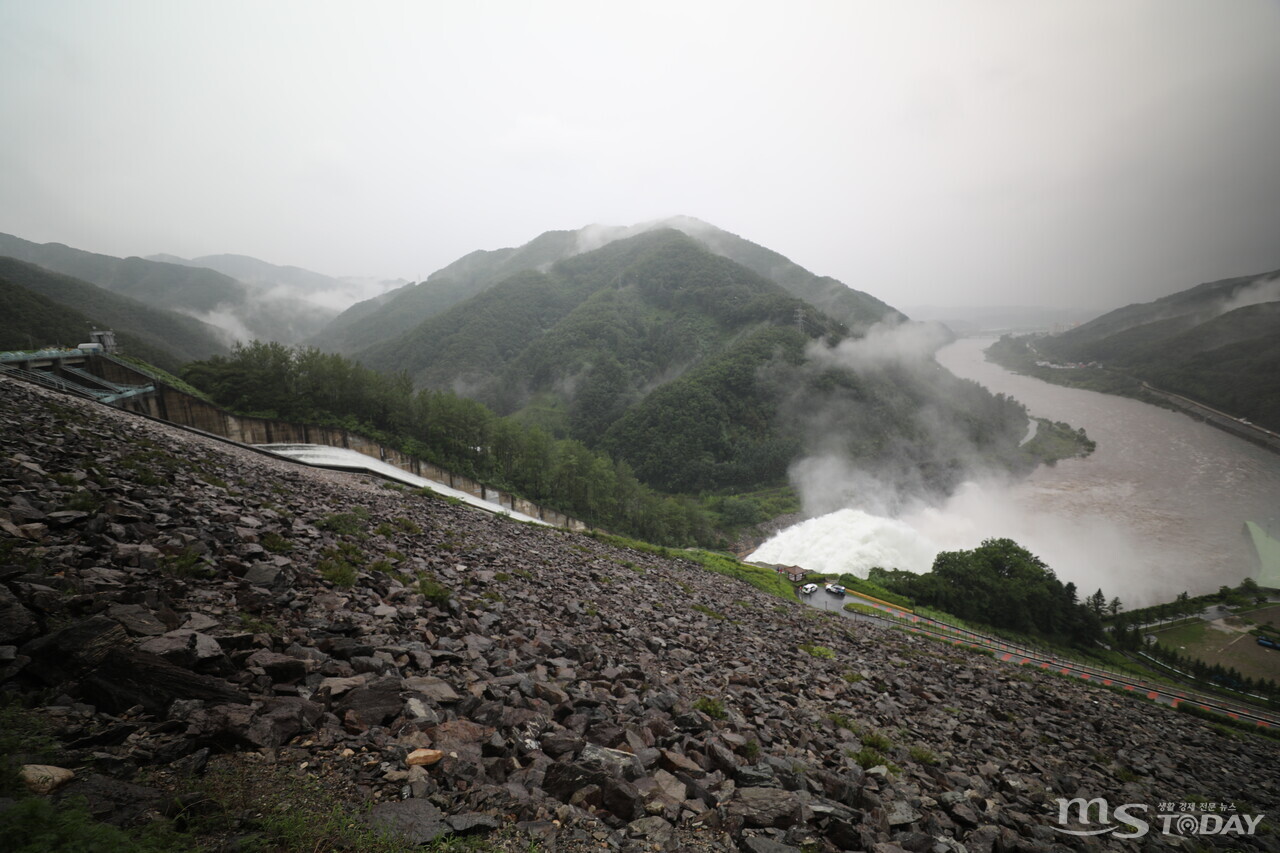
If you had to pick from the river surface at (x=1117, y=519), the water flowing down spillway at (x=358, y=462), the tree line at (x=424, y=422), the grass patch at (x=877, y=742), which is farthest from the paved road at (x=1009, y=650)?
the water flowing down spillway at (x=358, y=462)

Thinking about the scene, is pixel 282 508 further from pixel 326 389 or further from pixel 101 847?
pixel 326 389

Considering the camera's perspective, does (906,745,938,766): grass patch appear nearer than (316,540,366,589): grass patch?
No

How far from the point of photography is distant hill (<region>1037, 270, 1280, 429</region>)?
120 m

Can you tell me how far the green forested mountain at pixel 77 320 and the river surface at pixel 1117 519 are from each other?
296ft

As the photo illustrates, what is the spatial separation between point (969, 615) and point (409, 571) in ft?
170

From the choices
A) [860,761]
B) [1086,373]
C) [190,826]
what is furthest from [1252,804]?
[1086,373]

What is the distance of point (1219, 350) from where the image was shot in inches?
5531

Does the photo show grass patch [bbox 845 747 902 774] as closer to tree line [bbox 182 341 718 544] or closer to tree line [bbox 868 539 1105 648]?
tree line [bbox 182 341 718 544]

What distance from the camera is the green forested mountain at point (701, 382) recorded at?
111m

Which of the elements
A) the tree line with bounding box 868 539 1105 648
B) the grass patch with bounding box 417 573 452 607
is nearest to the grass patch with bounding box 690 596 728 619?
the grass patch with bounding box 417 573 452 607

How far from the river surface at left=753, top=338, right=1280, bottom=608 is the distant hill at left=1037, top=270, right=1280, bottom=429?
1146 cm

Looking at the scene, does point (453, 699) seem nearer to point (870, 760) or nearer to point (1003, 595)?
point (870, 760)

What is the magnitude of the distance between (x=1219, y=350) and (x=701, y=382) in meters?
164

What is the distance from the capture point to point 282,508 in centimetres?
1016
